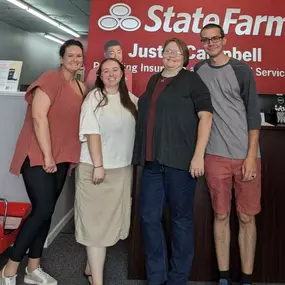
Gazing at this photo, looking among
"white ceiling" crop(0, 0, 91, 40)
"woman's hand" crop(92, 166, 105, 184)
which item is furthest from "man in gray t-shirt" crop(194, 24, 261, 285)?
"white ceiling" crop(0, 0, 91, 40)

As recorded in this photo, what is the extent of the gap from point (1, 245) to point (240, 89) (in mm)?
1641

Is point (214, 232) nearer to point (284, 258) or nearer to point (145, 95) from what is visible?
point (284, 258)

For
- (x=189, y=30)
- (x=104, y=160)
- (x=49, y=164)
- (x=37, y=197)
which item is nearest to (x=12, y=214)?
(x=37, y=197)

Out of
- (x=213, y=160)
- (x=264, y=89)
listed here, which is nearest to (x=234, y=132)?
(x=213, y=160)

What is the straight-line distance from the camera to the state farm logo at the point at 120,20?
2955 mm

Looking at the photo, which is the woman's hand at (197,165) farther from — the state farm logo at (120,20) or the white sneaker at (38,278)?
the state farm logo at (120,20)

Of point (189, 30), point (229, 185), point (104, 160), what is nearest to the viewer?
point (104, 160)

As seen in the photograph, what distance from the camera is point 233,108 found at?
1.86 meters

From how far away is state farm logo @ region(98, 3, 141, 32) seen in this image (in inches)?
116

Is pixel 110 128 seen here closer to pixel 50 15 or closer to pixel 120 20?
pixel 120 20

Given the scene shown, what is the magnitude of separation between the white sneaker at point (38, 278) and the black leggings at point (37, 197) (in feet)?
0.68

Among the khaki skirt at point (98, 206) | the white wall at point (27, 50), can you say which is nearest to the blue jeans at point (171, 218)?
the khaki skirt at point (98, 206)

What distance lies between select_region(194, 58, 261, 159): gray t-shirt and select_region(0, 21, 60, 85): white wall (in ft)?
27.1

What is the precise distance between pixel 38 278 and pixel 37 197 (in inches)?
22.1
